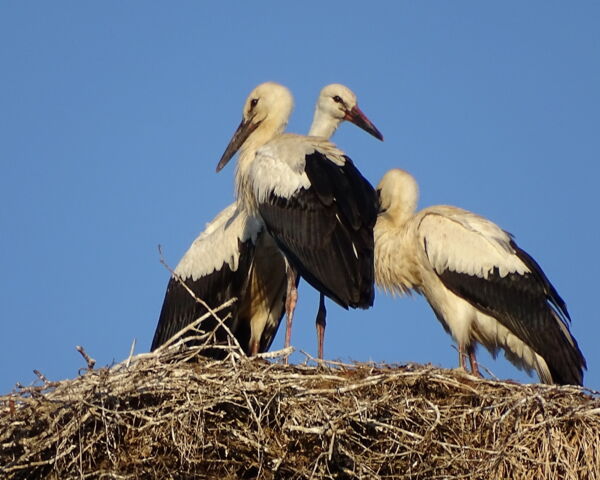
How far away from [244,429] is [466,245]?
320 centimetres

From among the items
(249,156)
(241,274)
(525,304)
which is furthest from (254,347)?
(525,304)

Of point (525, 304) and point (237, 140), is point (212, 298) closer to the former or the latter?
point (237, 140)

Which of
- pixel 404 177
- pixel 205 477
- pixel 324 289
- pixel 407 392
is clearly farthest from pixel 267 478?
pixel 404 177

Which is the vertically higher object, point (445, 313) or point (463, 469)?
point (445, 313)

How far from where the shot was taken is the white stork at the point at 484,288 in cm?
1030

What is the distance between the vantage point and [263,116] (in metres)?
10.4

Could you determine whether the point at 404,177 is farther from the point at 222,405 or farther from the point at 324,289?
the point at 222,405

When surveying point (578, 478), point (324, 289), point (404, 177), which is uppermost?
point (404, 177)

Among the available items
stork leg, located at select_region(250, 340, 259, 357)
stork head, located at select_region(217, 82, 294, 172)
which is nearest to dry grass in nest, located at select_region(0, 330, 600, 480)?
stork leg, located at select_region(250, 340, 259, 357)

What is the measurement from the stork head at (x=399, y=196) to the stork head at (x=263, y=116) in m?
1.11

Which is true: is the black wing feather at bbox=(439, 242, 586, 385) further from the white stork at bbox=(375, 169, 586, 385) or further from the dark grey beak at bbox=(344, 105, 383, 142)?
the dark grey beak at bbox=(344, 105, 383, 142)

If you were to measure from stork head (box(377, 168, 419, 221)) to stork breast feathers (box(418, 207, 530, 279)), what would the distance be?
25 centimetres

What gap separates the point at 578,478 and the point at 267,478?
5.53ft

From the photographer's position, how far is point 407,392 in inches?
316
